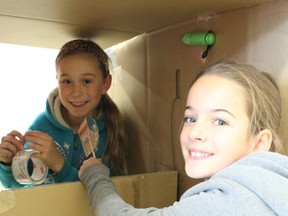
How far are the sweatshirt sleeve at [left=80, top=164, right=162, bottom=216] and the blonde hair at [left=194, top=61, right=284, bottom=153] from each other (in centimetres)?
21

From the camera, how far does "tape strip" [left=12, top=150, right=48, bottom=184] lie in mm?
697

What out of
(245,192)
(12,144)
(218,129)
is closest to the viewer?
(245,192)

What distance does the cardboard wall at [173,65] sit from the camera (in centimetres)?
59

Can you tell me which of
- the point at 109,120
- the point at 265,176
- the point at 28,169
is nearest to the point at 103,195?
the point at 28,169

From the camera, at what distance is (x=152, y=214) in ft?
1.64

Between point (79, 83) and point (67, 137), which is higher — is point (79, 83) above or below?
above

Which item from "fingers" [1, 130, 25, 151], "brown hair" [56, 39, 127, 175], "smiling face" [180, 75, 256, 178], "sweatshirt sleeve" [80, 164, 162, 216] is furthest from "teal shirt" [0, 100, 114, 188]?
"smiling face" [180, 75, 256, 178]

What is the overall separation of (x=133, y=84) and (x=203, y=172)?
53cm

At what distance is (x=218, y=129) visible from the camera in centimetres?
52

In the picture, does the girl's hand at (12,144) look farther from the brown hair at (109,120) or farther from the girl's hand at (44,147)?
the brown hair at (109,120)

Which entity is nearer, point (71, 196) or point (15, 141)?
point (71, 196)

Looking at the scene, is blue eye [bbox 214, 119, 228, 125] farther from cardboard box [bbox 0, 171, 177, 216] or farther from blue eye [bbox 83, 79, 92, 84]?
blue eye [bbox 83, 79, 92, 84]

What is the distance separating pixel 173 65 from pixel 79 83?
0.98 ft

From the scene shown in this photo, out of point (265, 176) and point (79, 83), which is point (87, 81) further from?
point (265, 176)
